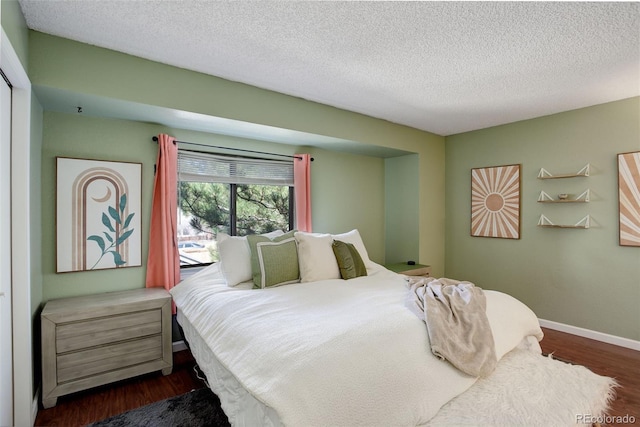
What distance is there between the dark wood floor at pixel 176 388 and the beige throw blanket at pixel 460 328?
1169 millimetres

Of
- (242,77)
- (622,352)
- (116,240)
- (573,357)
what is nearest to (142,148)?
(116,240)

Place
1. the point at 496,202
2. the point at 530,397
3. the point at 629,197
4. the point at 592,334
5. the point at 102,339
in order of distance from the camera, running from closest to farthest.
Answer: the point at 530,397 < the point at 102,339 < the point at 629,197 < the point at 592,334 < the point at 496,202

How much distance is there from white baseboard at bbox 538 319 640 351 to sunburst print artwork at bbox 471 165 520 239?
1.05m

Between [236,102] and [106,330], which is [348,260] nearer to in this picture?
[236,102]

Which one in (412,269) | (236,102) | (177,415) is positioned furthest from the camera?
(412,269)

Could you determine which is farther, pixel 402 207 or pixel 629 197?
pixel 402 207

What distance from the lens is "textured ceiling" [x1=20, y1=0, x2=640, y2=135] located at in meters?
1.78

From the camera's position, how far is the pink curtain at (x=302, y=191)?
3795 millimetres

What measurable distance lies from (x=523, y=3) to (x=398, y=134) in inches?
93.3

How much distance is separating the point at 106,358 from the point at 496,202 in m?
4.37

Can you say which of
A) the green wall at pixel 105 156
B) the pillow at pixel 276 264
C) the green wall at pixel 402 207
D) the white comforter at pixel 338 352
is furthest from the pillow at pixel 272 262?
the green wall at pixel 402 207

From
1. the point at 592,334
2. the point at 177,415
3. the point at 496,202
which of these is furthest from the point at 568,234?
the point at 177,415

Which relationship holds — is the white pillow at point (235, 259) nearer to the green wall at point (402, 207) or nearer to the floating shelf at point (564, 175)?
the green wall at point (402, 207)

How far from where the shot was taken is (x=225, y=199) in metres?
3.46
